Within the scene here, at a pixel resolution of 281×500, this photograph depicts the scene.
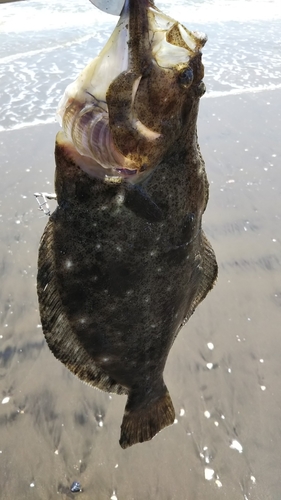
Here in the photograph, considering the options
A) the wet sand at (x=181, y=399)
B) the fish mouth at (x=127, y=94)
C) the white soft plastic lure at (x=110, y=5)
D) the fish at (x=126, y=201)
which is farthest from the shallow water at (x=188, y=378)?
the white soft plastic lure at (x=110, y=5)

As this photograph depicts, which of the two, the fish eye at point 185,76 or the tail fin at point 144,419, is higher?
the fish eye at point 185,76

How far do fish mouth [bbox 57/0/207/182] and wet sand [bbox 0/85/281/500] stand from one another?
2.80 metres

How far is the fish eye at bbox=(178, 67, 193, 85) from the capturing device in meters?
1.54

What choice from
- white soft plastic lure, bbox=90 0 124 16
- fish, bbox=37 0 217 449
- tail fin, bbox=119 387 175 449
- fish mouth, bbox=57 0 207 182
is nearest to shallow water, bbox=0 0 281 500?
tail fin, bbox=119 387 175 449

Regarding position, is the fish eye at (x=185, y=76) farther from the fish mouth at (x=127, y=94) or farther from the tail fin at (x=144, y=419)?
the tail fin at (x=144, y=419)

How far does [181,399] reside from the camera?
3.92 m

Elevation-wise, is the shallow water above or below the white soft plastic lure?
below

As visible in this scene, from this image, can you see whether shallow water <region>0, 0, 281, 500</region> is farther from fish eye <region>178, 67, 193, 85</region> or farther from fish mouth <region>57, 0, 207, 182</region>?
fish eye <region>178, 67, 193, 85</region>

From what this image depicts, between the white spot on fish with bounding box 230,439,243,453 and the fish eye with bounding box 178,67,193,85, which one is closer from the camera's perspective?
the fish eye with bounding box 178,67,193,85

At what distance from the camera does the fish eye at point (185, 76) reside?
154 centimetres

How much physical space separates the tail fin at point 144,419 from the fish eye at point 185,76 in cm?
182

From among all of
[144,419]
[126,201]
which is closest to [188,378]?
[144,419]

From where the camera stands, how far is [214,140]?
744 centimetres

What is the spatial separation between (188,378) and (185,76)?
322 centimetres
